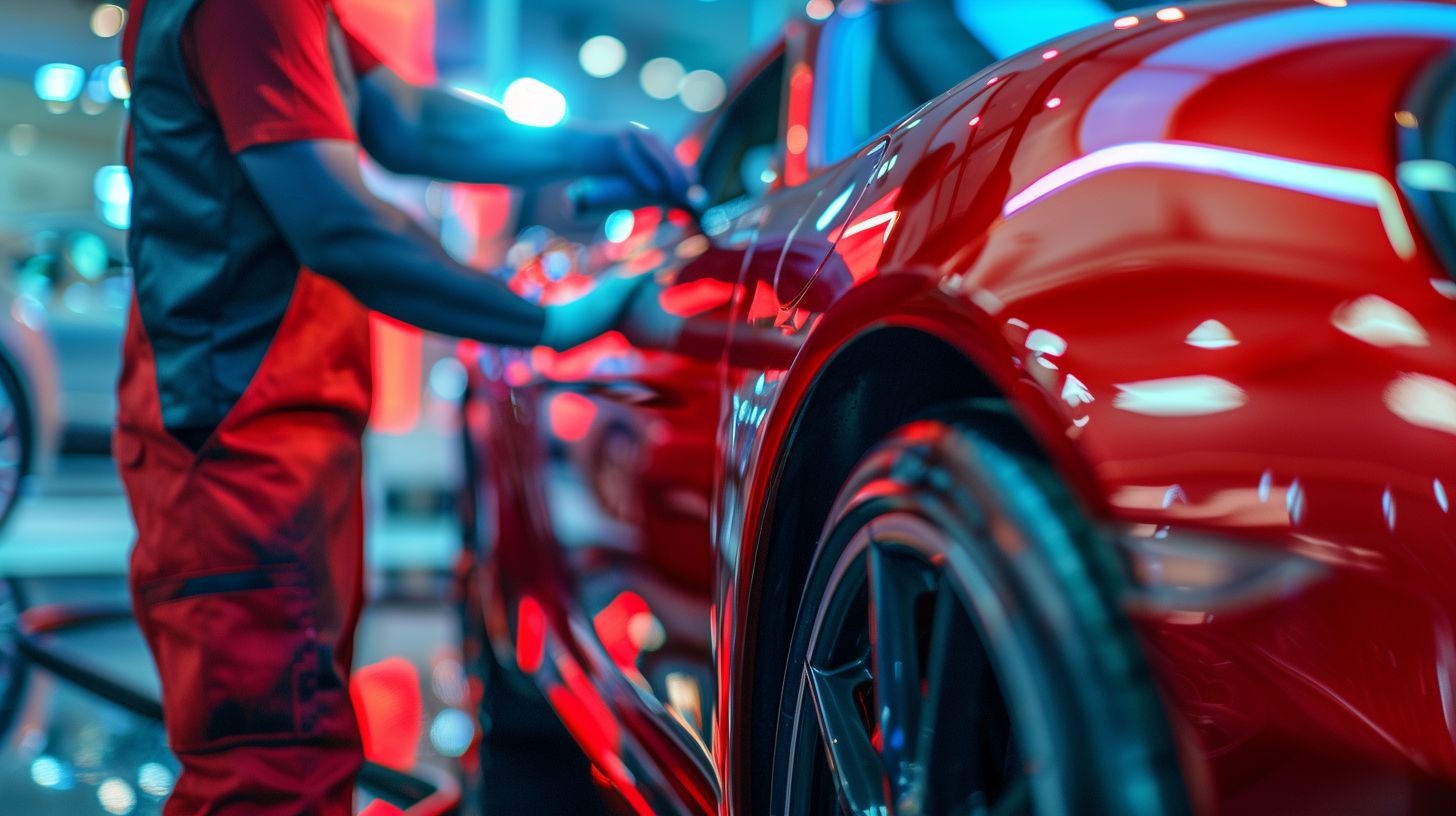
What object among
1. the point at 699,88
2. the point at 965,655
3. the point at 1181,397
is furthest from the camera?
the point at 699,88

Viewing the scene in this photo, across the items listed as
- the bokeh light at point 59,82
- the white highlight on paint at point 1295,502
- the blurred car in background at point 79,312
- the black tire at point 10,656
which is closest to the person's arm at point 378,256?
the white highlight on paint at point 1295,502

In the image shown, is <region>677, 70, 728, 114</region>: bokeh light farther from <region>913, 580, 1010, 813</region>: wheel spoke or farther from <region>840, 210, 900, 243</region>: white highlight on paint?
<region>913, 580, 1010, 813</region>: wheel spoke

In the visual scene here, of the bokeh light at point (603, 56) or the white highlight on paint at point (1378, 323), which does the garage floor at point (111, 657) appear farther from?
the bokeh light at point (603, 56)

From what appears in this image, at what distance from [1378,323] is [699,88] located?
1100 cm

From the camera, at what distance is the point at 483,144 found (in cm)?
200

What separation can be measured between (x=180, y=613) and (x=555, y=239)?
1.77 meters

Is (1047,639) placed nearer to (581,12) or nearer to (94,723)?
(94,723)

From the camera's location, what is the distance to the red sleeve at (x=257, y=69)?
1374mm

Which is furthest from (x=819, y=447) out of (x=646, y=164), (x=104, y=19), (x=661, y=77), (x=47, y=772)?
(x=661, y=77)

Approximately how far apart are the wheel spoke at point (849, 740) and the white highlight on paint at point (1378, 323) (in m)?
0.53

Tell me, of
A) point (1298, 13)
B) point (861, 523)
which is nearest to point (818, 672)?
point (861, 523)

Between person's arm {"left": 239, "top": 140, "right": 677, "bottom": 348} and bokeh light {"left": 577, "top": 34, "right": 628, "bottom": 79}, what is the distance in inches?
326

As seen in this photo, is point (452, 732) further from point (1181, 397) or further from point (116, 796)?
point (1181, 397)

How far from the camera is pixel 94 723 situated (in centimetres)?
254
